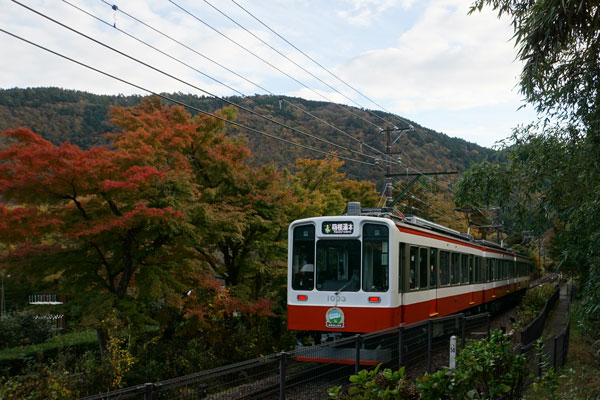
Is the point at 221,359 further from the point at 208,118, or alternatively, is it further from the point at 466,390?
the point at 466,390

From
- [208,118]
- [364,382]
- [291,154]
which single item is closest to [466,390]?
[364,382]

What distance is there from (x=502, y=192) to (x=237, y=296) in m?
7.12

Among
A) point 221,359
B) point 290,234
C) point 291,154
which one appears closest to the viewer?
point 290,234

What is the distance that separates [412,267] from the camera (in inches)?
446

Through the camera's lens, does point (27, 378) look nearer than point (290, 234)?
Yes

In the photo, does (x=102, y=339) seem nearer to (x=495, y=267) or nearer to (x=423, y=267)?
(x=423, y=267)

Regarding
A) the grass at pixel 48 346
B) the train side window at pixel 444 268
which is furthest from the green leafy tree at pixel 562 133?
the grass at pixel 48 346

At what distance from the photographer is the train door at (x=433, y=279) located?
494 inches

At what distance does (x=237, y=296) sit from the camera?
1470 centimetres

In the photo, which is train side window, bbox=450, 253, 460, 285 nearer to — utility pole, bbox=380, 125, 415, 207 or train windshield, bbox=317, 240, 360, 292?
train windshield, bbox=317, 240, 360, 292

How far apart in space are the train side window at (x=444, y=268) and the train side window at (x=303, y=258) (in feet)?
13.5

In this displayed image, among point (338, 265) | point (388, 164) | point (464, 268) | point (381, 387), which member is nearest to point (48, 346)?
point (338, 265)

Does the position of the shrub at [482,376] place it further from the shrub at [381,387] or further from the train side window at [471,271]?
the train side window at [471,271]

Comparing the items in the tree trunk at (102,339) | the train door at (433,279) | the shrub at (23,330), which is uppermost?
the train door at (433,279)
